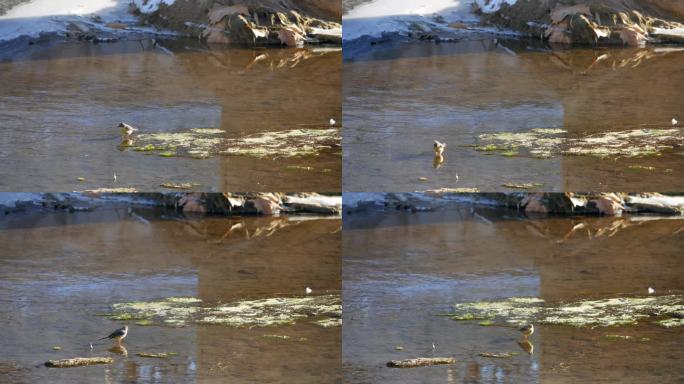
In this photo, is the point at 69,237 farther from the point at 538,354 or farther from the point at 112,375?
the point at 538,354

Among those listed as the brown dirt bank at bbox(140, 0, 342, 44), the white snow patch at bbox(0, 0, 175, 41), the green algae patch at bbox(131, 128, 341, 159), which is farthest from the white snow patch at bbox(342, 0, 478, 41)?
the white snow patch at bbox(0, 0, 175, 41)

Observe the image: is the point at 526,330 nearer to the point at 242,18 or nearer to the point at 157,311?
the point at 157,311

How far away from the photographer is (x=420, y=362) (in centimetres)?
543

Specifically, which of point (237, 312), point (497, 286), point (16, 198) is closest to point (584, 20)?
point (497, 286)

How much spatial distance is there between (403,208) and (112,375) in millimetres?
1284

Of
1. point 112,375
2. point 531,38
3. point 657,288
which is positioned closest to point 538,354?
point 657,288

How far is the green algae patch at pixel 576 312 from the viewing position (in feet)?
18.0

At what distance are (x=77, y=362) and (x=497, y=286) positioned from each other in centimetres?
164

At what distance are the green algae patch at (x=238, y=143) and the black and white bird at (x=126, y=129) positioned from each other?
0.03m

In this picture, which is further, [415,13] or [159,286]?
[415,13]

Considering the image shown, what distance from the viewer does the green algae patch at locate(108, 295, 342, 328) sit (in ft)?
17.7

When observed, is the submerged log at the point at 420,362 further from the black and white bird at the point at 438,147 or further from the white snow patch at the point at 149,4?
the white snow patch at the point at 149,4

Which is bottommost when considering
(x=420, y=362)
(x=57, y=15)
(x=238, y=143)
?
(x=420, y=362)

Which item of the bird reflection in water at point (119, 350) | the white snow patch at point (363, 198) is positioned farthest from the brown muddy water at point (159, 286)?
the white snow patch at point (363, 198)
